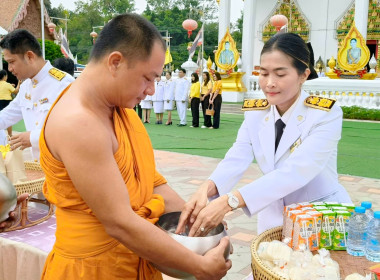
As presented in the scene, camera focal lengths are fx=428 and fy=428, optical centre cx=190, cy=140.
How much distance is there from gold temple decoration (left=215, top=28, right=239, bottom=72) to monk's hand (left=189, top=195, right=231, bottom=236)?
46.4 ft

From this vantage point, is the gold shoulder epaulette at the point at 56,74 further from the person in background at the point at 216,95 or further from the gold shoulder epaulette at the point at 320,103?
the person in background at the point at 216,95

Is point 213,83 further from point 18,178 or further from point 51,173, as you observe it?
point 51,173

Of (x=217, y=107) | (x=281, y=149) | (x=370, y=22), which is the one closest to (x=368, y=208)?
(x=281, y=149)

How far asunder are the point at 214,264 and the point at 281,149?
2.52ft

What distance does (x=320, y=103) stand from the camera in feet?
6.39

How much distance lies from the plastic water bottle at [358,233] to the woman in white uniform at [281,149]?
0.26 meters

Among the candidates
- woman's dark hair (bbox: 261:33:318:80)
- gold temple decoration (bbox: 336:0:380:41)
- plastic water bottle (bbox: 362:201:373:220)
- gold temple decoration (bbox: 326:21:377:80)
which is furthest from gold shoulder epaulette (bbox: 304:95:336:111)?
gold temple decoration (bbox: 336:0:380:41)

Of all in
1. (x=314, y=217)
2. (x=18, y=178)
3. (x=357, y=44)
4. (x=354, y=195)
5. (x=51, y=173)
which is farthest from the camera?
(x=357, y=44)

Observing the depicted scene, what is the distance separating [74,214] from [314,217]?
0.89 metres

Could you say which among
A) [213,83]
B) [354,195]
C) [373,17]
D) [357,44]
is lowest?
[354,195]

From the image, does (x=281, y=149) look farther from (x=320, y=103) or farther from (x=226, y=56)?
(x=226, y=56)

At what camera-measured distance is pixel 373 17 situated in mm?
18016

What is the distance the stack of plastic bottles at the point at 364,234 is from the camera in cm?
161

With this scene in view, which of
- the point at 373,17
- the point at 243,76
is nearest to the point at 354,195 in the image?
the point at 243,76
